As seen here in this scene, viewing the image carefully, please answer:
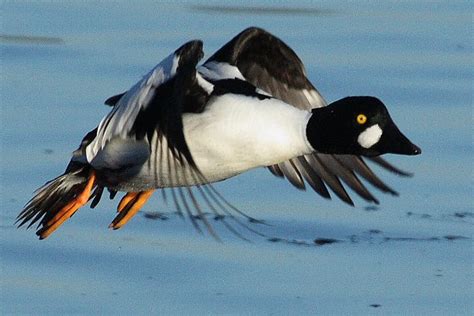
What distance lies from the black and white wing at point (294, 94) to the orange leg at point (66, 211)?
1.05 m

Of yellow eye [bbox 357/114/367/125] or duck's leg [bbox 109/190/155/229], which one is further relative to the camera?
duck's leg [bbox 109/190/155/229]

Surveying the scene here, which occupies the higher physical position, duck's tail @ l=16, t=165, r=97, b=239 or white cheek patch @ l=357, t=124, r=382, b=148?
white cheek patch @ l=357, t=124, r=382, b=148

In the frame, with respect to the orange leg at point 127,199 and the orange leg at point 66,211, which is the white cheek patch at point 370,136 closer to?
the orange leg at point 127,199

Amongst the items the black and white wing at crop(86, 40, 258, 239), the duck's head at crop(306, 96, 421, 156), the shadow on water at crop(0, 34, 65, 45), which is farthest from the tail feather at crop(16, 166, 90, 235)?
the shadow on water at crop(0, 34, 65, 45)

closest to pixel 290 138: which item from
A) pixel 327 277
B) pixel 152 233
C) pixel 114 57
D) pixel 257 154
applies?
pixel 257 154

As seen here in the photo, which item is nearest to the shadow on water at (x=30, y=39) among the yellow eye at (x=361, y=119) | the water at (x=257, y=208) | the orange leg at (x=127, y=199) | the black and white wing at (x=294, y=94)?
the water at (x=257, y=208)

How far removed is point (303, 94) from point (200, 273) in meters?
1.22

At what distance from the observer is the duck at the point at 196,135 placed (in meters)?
7.29

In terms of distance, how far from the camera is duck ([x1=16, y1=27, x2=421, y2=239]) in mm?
7293

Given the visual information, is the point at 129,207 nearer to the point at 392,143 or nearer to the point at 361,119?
the point at 361,119

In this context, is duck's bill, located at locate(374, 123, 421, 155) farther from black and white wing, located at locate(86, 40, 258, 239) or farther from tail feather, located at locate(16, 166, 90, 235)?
tail feather, located at locate(16, 166, 90, 235)

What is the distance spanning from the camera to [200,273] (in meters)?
8.38

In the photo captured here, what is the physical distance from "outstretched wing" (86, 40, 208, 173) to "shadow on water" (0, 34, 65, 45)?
17.1 feet

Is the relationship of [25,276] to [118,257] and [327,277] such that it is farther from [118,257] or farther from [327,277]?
[327,277]
